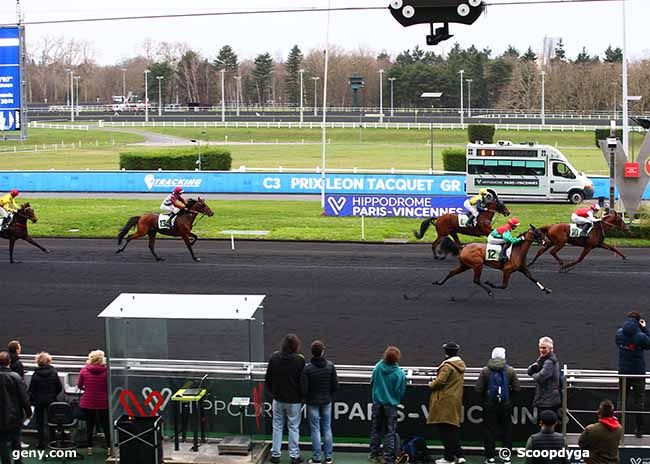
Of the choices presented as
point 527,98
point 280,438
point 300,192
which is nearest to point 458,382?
point 280,438

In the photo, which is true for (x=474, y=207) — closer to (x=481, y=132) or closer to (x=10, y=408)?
(x=10, y=408)

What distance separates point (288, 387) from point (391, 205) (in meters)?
20.4

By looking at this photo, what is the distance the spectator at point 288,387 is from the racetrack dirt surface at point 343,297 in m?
0.62

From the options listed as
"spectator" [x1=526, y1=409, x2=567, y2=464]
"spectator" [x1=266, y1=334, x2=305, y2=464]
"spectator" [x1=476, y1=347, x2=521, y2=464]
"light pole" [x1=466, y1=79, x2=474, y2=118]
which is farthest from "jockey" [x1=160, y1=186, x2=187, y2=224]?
"light pole" [x1=466, y1=79, x2=474, y2=118]

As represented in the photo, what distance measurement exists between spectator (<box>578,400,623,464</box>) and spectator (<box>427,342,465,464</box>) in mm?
1452

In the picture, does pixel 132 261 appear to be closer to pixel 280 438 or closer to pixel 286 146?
pixel 280 438

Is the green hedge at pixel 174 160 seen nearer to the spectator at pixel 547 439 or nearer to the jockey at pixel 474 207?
the jockey at pixel 474 207

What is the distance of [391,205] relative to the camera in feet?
96.9

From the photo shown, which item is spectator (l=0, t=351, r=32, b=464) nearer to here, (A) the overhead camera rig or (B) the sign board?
(A) the overhead camera rig

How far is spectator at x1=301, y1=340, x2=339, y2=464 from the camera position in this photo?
936 cm

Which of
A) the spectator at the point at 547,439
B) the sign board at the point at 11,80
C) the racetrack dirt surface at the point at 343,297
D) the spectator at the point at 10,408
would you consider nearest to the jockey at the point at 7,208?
the racetrack dirt surface at the point at 343,297

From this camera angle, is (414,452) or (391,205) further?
(391,205)

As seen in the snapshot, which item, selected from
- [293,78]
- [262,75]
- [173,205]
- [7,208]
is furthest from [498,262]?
[262,75]

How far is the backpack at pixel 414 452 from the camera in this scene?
9.48m
